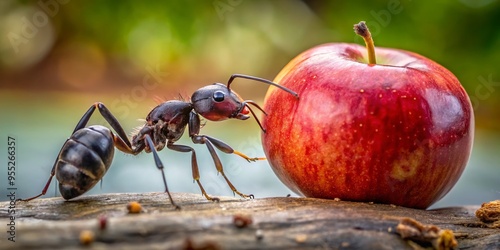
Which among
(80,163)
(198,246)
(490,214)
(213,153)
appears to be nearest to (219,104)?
(213,153)

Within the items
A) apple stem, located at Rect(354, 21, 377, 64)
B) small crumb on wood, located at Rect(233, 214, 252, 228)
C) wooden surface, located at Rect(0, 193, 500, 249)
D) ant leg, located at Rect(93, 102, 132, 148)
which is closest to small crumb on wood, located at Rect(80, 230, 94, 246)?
wooden surface, located at Rect(0, 193, 500, 249)

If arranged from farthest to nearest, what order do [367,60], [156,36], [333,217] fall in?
[156,36]
[367,60]
[333,217]

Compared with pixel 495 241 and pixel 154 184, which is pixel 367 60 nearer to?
pixel 495 241

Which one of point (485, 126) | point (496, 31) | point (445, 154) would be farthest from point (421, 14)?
point (445, 154)

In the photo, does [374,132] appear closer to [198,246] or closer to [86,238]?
[198,246]

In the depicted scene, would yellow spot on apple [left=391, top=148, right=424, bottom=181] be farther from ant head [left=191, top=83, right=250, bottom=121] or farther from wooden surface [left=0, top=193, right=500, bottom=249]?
ant head [left=191, top=83, right=250, bottom=121]

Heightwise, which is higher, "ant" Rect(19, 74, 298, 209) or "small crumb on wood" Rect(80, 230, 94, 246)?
"ant" Rect(19, 74, 298, 209)
